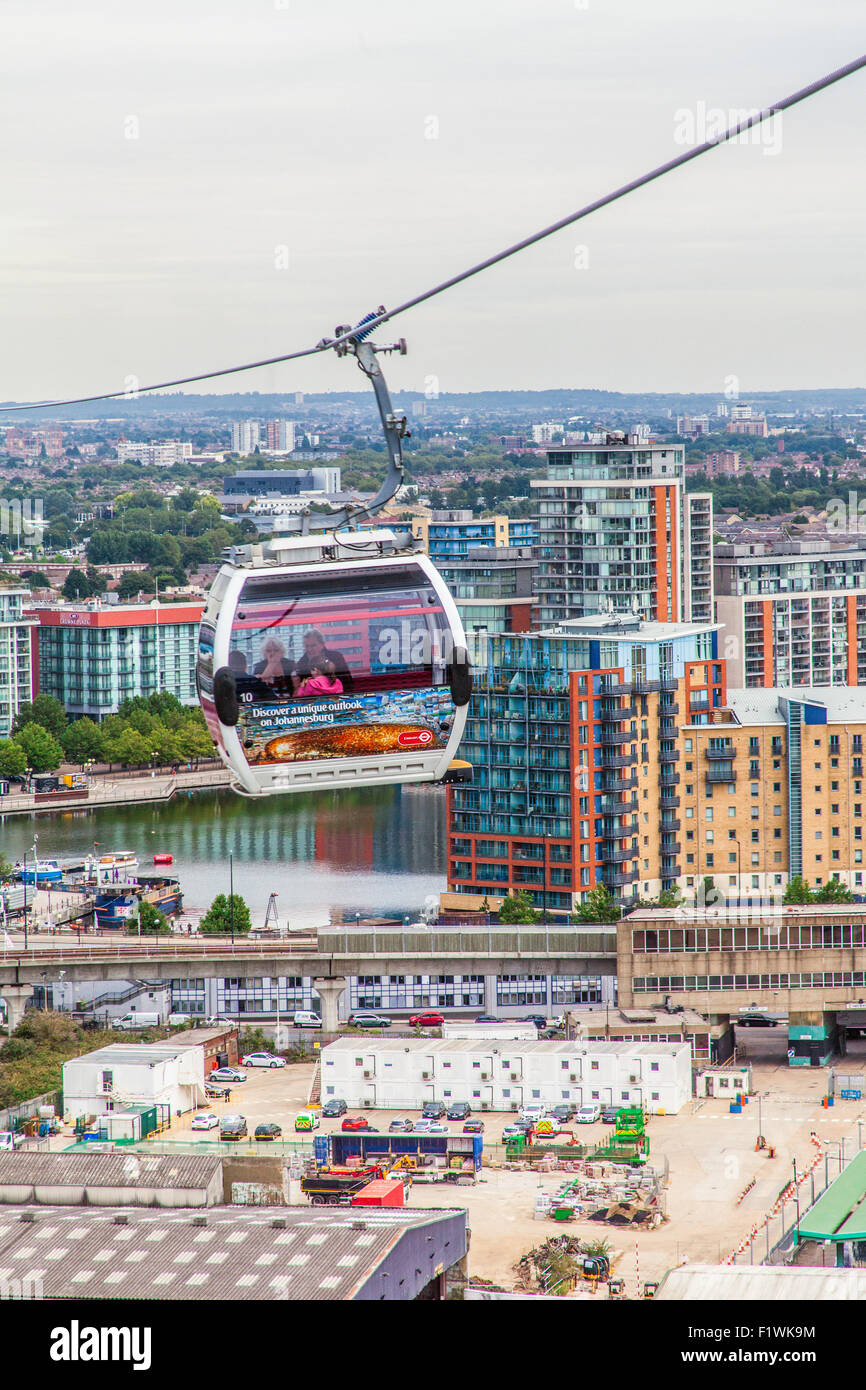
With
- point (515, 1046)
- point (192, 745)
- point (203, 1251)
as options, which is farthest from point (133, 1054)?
point (192, 745)

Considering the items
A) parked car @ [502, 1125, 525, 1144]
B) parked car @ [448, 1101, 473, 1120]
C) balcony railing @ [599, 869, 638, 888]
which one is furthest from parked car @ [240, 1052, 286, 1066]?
balcony railing @ [599, 869, 638, 888]

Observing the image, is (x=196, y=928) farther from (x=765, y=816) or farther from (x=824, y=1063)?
(x=824, y=1063)

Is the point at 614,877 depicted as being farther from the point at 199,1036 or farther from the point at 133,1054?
the point at 133,1054

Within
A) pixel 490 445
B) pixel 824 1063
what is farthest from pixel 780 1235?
pixel 490 445

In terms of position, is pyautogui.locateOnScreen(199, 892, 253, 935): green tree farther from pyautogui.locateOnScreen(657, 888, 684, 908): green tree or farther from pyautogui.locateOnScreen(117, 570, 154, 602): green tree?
pyautogui.locateOnScreen(117, 570, 154, 602): green tree

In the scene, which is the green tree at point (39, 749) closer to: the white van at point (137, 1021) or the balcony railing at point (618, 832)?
the balcony railing at point (618, 832)

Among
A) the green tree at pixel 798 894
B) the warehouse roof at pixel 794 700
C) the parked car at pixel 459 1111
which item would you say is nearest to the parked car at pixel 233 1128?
the parked car at pixel 459 1111
